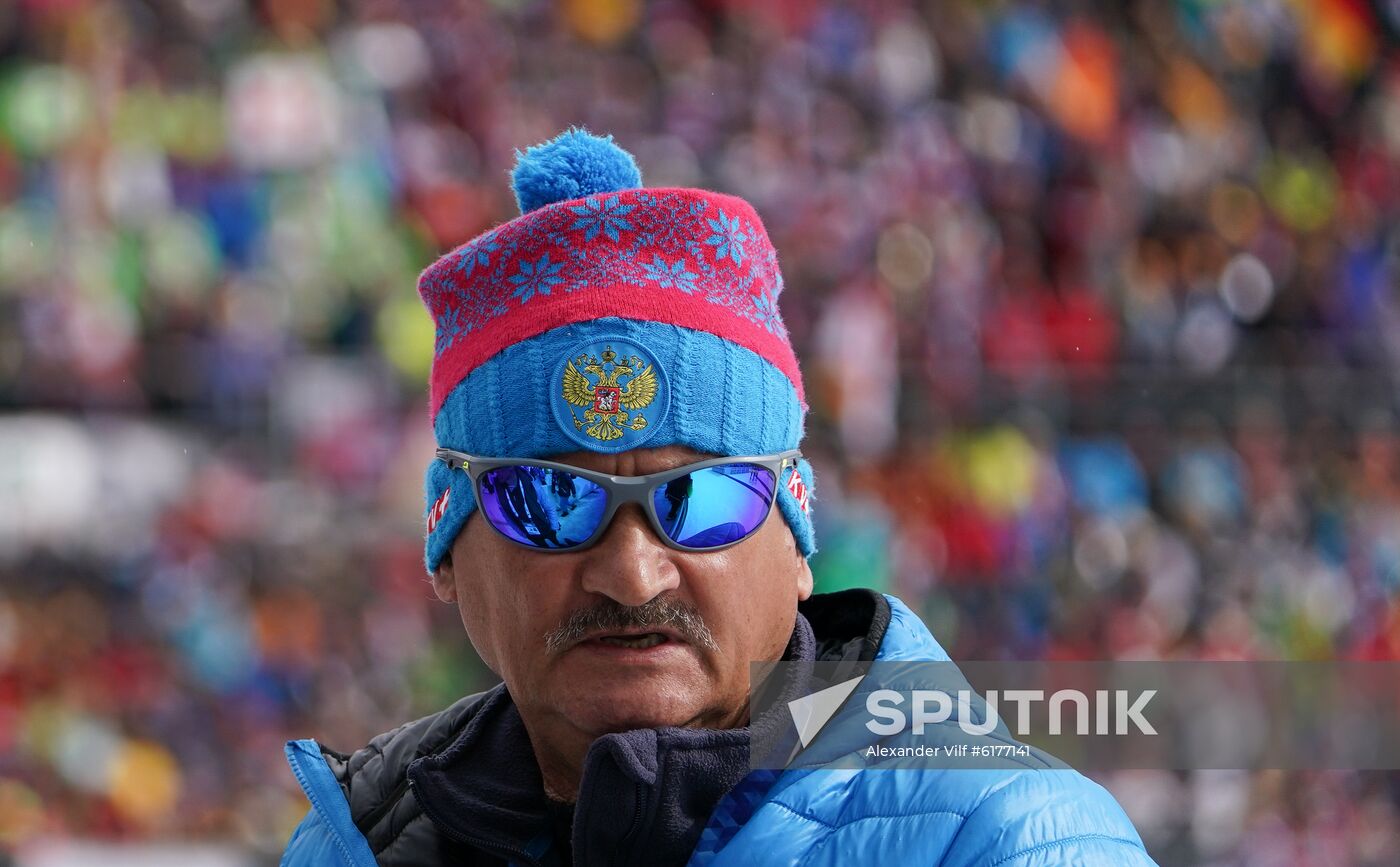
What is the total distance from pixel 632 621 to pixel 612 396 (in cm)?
23

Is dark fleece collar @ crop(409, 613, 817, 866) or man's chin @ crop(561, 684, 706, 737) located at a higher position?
man's chin @ crop(561, 684, 706, 737)

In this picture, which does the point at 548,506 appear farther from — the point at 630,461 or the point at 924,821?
the point at 924,821

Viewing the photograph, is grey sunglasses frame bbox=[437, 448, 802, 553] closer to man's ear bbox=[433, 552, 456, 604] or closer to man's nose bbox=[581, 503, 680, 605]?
man's nose bbox=[581, 503, 680, 605]

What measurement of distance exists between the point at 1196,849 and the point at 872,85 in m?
4.29

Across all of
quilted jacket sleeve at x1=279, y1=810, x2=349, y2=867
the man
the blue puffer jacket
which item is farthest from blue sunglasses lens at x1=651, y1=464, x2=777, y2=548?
quilted jacket sleeve at x1=279, y1=810, x2=349, y2=867

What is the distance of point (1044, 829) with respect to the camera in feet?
5.01

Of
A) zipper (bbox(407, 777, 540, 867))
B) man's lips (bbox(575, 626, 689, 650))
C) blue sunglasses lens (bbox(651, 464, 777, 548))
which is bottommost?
zipper (bbox(407, 777, 540, 867))

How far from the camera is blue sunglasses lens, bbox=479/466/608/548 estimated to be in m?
1.77

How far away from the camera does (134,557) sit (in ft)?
23.4

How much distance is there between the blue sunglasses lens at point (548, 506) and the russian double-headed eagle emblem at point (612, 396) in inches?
2.3

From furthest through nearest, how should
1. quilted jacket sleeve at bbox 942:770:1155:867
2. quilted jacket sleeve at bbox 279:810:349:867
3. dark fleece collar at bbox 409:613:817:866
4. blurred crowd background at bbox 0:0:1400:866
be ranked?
blurred crowd background at bbox 0:0:1400:866
quilted jacket sleeve at bbox 279:810:349:867
dark fleece collar at bbox 409:613:817:866
quilted jacket sleeve at bbox 942:770:1155:867

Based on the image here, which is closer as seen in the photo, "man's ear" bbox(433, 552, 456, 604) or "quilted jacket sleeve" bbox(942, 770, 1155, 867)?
"quilted jacket sleeve" bbox(942, 770, 1155, 867)

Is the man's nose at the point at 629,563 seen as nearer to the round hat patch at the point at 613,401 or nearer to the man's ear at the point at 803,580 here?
the round hat patch at the point at 613,401

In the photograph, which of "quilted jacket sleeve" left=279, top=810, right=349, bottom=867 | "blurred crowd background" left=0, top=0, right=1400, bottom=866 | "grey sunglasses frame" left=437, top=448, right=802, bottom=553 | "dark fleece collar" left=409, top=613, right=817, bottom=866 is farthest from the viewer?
"blurred crowd background" left=0, top=0, right=1400, bottom=866
